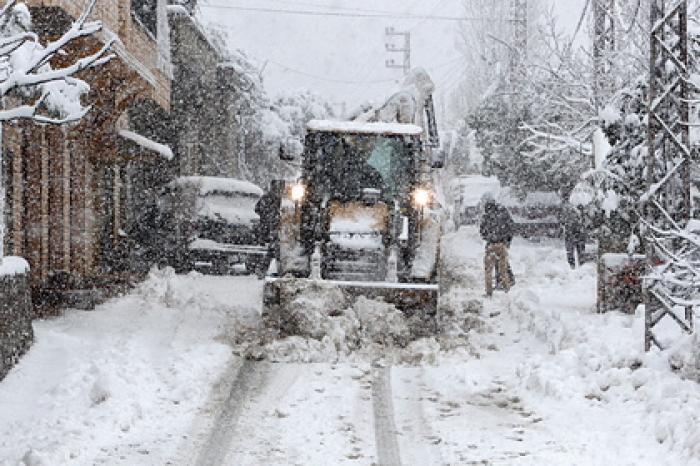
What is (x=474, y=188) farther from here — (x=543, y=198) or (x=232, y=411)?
(x=232, y=411)

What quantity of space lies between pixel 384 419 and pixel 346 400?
0.63 metres

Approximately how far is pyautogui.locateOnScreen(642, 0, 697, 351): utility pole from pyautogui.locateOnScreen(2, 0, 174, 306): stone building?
6.61m

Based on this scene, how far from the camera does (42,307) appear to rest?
12305mm

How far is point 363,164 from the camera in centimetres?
1234

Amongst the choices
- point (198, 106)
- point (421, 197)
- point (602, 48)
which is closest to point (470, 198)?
point (198, 106)

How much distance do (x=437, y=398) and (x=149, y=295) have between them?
6585 mm

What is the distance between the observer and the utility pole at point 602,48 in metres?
17.0

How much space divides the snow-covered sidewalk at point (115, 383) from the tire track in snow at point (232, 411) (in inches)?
7.9

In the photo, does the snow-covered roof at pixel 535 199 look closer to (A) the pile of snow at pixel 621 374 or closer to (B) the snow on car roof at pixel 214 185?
(B) the snow on car roof at pixel 214 185

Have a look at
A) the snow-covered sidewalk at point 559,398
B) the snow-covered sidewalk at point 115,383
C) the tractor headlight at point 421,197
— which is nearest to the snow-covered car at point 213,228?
the snow-covered sidewalk at point 115,383

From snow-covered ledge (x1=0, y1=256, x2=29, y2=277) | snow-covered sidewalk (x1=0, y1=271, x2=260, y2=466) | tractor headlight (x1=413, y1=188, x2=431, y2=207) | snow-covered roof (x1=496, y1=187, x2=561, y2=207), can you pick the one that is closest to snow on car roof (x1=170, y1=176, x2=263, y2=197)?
snow-covered sidewalk (x1=0, y1=271, x2=260, y2=466)

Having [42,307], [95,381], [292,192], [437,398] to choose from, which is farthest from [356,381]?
[42,307]

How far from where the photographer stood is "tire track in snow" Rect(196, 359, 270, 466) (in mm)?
6461

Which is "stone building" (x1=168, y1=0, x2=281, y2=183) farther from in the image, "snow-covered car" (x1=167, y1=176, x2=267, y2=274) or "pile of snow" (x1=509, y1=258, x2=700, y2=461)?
"pile of snow" (x1=509, y1=258, x2=700, y2=461)
